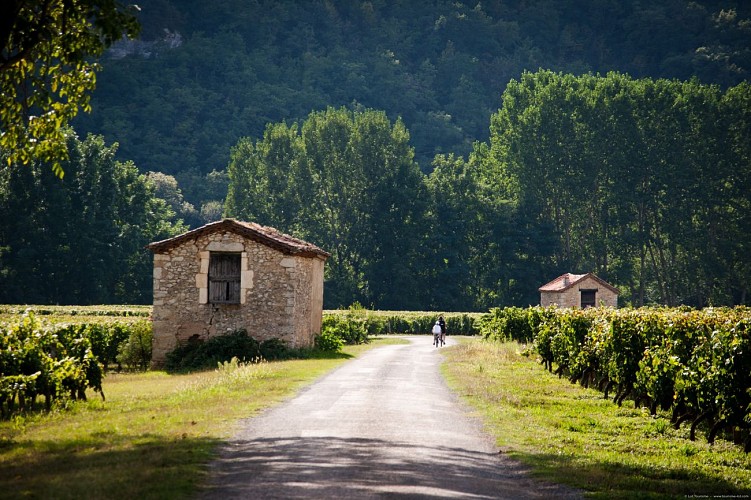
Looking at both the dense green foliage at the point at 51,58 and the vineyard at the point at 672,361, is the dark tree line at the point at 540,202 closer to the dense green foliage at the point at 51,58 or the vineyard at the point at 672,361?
the vineyard at the point at 672,361

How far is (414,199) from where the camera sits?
8525 centimetres

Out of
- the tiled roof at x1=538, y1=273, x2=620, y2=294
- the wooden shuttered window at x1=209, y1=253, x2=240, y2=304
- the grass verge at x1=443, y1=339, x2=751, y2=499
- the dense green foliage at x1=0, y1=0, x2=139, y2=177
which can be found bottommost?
the grass verge at x1=443, y1=339, x2=751, y2=499

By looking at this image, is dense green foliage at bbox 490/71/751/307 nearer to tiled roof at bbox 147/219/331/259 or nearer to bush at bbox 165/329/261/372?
tiled roof at bbox 147/219/331/259

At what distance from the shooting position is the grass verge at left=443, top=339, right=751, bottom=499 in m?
12.1

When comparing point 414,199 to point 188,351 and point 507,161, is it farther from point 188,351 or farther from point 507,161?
point 188,351

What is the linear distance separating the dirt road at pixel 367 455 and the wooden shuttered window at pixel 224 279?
1401 centimetres

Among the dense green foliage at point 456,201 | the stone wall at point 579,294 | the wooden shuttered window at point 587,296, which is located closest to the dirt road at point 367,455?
the stone wall at point 579,294

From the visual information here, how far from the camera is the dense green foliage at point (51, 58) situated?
16.5m

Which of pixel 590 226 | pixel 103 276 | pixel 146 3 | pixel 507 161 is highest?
pixel 146 3

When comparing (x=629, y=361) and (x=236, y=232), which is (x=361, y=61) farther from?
(x=629, y=361)

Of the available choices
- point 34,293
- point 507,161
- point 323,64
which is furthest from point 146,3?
point 34,293

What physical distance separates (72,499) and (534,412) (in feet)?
36.3

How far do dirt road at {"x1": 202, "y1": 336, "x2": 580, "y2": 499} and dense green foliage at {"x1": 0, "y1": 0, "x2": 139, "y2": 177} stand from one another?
283 inches

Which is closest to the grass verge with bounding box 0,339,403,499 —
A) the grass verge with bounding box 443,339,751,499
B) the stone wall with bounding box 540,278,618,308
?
the grass verge with bounding box 443,339,751,499
